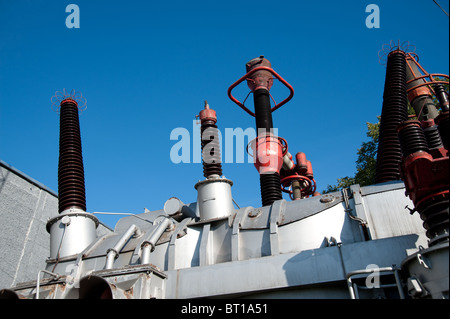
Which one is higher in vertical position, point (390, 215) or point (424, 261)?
point (390, 215)

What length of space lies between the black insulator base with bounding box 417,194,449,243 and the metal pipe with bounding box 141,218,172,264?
4.97 m

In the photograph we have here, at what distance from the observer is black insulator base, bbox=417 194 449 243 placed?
619 cm

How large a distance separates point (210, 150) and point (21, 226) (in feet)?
35.8

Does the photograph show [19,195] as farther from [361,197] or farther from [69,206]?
[361,197]

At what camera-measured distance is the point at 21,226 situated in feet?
59.5

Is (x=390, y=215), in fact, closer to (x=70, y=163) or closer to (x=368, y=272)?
(x=368, y=272)

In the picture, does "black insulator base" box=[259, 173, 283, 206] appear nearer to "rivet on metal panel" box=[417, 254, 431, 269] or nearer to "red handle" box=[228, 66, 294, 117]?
"red handle" box=[228, 66, 294, 117]

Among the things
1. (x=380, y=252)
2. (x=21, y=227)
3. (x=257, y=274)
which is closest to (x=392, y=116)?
(x=380, y=252)

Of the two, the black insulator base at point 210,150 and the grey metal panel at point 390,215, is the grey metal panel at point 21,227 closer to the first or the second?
the black insulator base at point 210,150

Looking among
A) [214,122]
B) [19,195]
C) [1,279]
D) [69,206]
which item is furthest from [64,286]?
[19,195]

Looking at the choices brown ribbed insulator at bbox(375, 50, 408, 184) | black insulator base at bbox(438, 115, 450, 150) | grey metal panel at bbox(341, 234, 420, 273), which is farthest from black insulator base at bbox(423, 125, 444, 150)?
brown ribbed insulator at bbox(375, 50, 408, 184)

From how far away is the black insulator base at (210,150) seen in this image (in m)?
10.6

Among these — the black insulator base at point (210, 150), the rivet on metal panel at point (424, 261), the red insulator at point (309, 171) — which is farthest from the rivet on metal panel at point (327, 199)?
the red insulator at point (309, 171)
